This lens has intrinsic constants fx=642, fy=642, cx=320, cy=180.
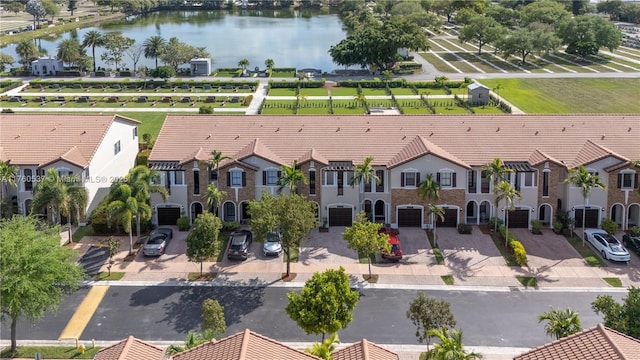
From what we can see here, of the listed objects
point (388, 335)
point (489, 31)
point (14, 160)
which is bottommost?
point (388, 335)

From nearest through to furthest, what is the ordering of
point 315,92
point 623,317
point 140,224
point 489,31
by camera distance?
1. point 623,317
2. point 140,224
3. point 315,92
4. point 489,31

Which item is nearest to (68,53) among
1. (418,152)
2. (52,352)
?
(418,152)

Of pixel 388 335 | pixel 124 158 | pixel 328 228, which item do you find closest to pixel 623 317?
pixel 388 335

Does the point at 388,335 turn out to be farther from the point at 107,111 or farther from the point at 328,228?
the point at 107,111

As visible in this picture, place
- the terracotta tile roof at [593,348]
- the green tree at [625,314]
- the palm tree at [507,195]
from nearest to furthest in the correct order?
the terracotta tile roof at [593,348] < the green tree at [625,314] < the palm tree at [507,195]

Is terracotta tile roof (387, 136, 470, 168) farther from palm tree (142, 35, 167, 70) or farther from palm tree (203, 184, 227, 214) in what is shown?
palm tree (142, 35, 167, 70)

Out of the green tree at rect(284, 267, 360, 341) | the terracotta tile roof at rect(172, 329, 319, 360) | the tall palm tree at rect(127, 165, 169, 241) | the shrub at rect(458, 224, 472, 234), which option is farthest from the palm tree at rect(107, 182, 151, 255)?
the shrub at rect(458, 224, 472, 234)

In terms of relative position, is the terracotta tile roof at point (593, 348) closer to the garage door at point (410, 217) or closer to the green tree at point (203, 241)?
the green tree at point (203, 241)

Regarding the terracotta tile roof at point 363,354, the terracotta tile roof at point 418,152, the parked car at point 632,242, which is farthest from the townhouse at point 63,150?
the parked car at point 632,242
